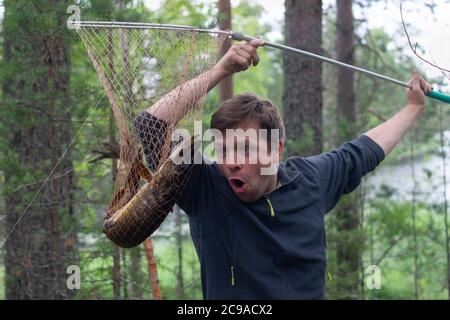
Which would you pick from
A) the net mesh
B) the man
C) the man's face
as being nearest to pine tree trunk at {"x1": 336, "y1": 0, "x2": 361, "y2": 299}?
the net mesh

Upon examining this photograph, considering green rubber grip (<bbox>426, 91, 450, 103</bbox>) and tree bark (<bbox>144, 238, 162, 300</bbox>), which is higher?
green rubber grip (<bbox>426, 91, 450, 103</bbox>)

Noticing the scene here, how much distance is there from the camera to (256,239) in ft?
8.17

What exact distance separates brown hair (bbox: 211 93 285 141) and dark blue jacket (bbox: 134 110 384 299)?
0.19 metres

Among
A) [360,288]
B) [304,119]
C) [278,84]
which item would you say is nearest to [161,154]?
[304,119]

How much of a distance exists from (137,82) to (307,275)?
55.3 inches

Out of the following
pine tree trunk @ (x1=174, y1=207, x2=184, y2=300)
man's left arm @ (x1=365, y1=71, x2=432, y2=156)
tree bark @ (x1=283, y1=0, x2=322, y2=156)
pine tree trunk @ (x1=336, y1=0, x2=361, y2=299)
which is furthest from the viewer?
pine tree trunk @ (x1=174, y1=207, x2=184, y2=300)

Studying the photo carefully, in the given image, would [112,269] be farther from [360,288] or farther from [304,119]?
[360,288]

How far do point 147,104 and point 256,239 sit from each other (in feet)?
4.11

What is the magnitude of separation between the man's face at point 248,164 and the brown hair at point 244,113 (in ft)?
0.09

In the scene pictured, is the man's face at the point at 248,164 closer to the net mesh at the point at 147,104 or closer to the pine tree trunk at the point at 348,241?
the net mesh at the point at 147,104

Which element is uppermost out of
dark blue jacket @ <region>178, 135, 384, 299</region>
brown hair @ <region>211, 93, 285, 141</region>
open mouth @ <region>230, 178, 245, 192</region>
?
brown hair @ <region>211, 93, 285, 141</region>

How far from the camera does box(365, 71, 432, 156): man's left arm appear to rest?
296cm

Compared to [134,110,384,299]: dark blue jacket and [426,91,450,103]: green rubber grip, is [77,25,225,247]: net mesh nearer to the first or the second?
[134,110,384,299]: dark blue jacket

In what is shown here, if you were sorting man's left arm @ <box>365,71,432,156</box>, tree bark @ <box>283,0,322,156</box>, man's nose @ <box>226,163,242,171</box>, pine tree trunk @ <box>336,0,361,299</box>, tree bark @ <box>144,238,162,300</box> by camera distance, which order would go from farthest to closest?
1. pine tree trunk @ <box>336,0,361,299</box>
2. tree bark @ <box>283,0,322,156</box>
3. tree bark @ <box>144,238,162,300</box>
4. man's left arm @ <box>365,71,432,156</box>
5. man's nose @ <box>226,163,242,171</box>
